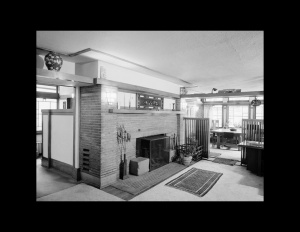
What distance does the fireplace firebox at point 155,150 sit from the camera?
17.2 ft

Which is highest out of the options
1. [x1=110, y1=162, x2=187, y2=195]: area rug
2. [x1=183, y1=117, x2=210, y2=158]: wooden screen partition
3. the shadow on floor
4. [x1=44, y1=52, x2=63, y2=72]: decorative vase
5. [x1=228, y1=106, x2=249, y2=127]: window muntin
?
[x1=44, y1=52, x2=63, y2=72]: decorative vase

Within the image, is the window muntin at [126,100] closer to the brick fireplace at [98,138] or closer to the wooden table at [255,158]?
the brick fireplace at [98,138]

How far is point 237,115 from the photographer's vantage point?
12016 millimetres

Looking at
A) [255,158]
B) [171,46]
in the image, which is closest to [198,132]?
[255,158]

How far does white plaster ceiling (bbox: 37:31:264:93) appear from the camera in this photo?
2719mm

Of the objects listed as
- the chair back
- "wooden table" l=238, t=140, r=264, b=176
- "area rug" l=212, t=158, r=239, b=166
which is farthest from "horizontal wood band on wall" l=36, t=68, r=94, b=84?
the chair back

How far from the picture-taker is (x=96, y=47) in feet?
10.7

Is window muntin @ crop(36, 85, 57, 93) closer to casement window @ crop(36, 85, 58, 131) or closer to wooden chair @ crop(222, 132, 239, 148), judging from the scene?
casement window @ crop(36, 85, 58, 131)

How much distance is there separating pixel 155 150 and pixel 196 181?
152 cm

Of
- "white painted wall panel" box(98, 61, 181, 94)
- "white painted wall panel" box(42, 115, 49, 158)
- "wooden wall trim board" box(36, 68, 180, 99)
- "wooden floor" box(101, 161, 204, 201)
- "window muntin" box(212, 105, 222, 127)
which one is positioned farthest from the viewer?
"window muntin" box(212, 105, 222, 127)

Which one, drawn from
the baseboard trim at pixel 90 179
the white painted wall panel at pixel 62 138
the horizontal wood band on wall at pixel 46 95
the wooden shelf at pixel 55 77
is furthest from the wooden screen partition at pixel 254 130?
the horizontal wood band on wall at pixel 46 95

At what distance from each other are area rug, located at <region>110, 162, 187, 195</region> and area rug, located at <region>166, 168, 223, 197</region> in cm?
34
